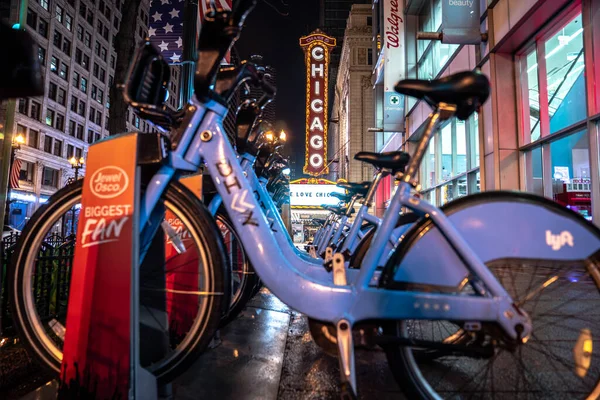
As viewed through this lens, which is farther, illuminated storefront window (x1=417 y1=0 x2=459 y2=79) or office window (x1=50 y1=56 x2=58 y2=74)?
office window (x1=50 y1=56 x2=58 y2=74)

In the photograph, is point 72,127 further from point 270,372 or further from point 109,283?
point 109,283

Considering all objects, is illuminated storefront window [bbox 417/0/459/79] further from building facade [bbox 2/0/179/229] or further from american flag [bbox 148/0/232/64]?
building facade [bbox 2/0/179/229]

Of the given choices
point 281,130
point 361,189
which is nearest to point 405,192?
point 361,189

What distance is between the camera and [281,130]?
812 cm

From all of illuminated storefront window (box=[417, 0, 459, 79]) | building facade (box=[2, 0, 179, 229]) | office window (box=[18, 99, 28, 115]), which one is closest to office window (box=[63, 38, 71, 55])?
building facade (box=[2, 0, 179, 229])

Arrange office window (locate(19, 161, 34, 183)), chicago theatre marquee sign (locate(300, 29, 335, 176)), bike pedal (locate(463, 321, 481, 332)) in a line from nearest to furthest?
bike pedal (locate(463, 321, 481, 332))
chicago theatre marquee sign (locate(300, 29, 335, 176))
office window (locate(19, 161, 34, 183))

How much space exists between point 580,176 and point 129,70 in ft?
30.1

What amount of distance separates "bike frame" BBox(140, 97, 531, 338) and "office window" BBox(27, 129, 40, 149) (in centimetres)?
4415

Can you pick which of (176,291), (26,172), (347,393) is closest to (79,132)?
(26,172)

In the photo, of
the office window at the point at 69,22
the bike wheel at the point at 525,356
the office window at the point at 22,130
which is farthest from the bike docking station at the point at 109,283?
the office window at the point at 69,22

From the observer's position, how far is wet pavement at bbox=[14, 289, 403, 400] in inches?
89.4

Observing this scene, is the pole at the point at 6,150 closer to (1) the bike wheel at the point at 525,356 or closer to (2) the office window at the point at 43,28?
(1) the bike wheel at the point at 525,356

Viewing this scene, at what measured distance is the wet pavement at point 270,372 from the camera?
2271 millimetres

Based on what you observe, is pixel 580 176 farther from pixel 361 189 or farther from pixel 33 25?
pixel 33 25
